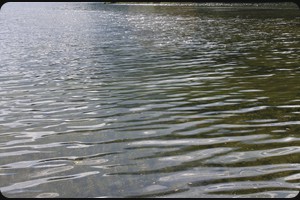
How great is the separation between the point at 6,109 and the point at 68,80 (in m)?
6.44

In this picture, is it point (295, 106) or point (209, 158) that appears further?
point (295, 106)

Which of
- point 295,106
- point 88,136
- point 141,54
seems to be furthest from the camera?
point 141,54

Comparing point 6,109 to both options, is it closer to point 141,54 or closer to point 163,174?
point 163,174

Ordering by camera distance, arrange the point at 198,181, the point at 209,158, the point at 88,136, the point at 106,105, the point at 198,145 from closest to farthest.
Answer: the point at 198,181 < the point at 209,158 < the point at 198,145 < the point at 88,136 < the point at 106,105

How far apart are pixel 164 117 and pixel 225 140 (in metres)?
3.13

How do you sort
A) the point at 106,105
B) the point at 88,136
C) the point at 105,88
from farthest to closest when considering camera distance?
the point at 105,88 < the point at 106,105 < the point at 88,136

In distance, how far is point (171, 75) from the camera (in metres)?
21.6

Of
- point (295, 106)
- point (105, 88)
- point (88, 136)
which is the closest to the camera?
point (88, 136)

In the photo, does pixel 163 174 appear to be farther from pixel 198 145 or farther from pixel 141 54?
pixel 141 54

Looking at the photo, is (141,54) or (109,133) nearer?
(109,133)

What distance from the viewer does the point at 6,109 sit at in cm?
1514

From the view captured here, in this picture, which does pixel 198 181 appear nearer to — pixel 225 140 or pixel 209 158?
pixel 209 158

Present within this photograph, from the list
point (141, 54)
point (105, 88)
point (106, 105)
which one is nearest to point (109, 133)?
point (106, 105)

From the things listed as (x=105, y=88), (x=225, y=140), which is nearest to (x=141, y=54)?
(x=105, y=88)
